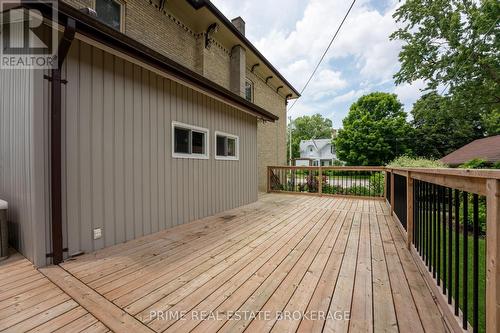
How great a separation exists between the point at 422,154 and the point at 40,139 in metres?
29.1

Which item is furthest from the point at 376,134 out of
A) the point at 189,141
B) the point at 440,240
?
the point at 440,240

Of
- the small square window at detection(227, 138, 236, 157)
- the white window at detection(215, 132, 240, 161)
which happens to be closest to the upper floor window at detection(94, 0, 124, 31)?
the white window at detection(215, 132, 240, 161)

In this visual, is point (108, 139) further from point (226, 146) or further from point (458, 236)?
point (458, 236)

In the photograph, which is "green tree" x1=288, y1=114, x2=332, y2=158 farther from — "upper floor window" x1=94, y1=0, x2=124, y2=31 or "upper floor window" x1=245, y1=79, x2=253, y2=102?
"upper floor window" x1=94, y1=0, x2=124, y2=31

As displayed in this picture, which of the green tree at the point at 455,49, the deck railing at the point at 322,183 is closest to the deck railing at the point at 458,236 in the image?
the deck railing at the point at 322,183

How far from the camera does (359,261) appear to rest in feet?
8.55

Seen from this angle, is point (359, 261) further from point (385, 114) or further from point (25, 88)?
point (385, 114)

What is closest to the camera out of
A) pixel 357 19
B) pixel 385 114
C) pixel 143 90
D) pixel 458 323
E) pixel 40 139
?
pixel 458 323

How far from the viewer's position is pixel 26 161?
96.7 inches

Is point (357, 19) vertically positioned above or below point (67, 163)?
above

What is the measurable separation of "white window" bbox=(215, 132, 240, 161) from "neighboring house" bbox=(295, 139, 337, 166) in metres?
30.8

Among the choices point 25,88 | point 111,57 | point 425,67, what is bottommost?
point 25,88

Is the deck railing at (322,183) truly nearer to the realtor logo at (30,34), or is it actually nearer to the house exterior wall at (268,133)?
the house exterior wall at (268,133)

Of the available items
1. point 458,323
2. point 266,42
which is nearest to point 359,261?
point 458,323
